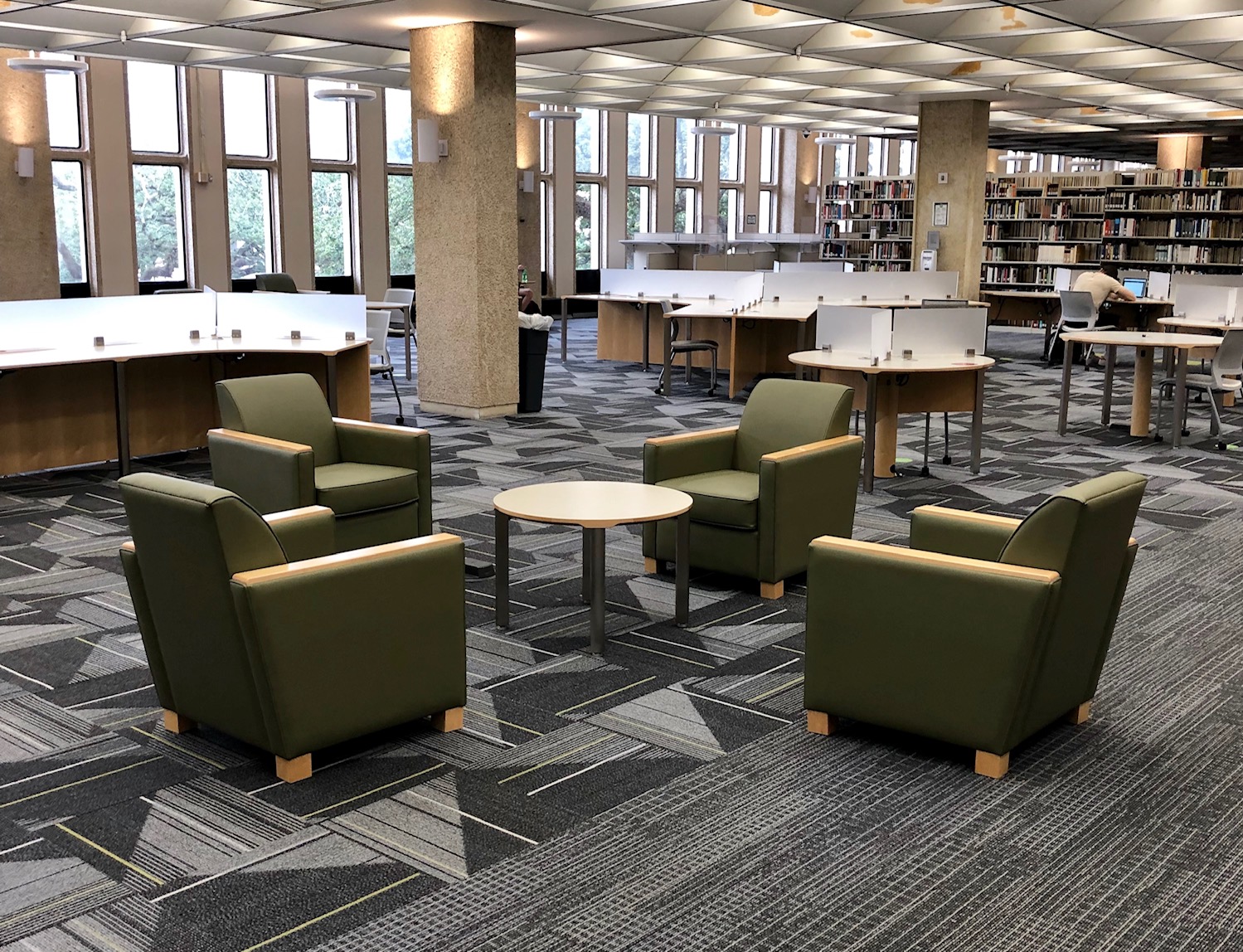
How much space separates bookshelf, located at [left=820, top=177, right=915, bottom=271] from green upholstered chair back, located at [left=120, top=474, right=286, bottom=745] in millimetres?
19380

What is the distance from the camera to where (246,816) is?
11.4 ft

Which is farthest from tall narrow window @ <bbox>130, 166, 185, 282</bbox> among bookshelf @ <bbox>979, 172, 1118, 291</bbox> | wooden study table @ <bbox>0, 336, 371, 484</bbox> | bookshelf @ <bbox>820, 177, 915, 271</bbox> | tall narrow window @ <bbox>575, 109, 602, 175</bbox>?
bookshelf @ <bbox>979, 172, 1118, 291</bbox>

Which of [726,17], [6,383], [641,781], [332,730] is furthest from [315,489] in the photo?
[726,17]

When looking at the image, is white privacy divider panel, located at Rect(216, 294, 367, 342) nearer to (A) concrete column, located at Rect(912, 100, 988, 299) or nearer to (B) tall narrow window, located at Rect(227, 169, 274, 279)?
(B) tall narrow window, located at Rect(227, 169, 274, 279)

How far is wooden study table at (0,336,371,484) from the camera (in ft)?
26.5

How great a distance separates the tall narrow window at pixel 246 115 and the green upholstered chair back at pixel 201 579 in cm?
1409

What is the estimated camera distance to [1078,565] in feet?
12.0

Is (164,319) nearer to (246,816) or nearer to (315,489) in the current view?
(315,489)

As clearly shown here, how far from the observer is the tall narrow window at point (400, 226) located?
19.1m

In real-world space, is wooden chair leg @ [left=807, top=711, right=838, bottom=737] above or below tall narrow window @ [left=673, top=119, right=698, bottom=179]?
below

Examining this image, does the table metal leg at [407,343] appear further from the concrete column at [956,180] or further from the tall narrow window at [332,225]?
the concrete column at [956,180]

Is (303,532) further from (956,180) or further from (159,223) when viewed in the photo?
(956,180)

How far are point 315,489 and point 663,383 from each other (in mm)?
6966

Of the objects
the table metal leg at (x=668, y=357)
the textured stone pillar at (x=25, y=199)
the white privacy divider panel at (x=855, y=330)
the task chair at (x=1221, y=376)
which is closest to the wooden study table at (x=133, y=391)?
the white privacy divider panel at (x=855, y=330)
